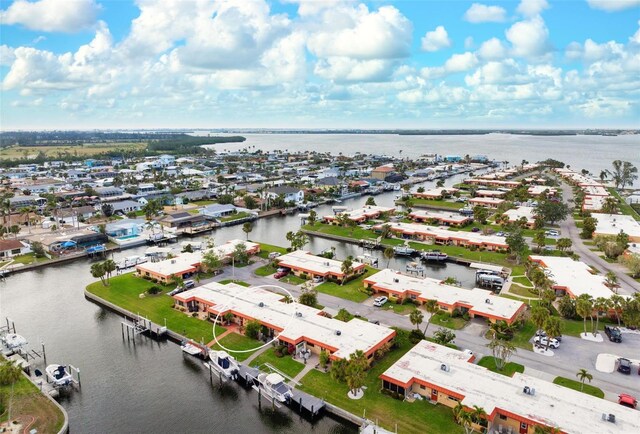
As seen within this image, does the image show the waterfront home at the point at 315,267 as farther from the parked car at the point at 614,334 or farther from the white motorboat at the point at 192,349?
the parked car at the point at 614,334

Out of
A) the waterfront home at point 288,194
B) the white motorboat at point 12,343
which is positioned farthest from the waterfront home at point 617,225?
the white motorboat at point 12,343

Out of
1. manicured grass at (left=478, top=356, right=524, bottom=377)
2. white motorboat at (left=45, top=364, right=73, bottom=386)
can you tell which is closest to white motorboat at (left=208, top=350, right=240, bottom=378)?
white motorboat at (left=45, top=364, right=73, bottom=386)

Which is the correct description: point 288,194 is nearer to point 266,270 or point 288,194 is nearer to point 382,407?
point 266,270

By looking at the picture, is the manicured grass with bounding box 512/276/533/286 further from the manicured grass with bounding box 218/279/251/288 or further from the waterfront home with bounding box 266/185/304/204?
the waterfront home with bounding box 266/185/304/204

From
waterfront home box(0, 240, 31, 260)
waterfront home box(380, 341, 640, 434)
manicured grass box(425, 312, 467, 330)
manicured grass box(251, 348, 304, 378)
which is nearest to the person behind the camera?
waterfront home box(380, 341, 640, 434)

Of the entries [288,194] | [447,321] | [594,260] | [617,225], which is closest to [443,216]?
[617,225]
